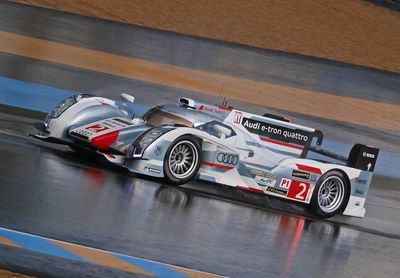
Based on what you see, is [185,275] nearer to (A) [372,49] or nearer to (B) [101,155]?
(B) [101,155]

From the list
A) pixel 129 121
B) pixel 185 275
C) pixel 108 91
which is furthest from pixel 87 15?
pixel 185 275

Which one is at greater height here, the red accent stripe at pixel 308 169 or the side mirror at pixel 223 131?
the side mirror at pixel 223 131

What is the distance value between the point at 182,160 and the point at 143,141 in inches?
21.0

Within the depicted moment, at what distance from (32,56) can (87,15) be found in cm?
418

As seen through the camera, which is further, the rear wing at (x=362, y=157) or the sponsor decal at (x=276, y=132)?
the rear wing at (x=362, y=157)

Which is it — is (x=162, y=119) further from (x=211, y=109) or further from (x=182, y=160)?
(x=182, y=160)

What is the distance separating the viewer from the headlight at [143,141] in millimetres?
10531

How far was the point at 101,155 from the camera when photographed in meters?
10.7

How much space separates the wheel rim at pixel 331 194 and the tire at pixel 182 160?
1.73m

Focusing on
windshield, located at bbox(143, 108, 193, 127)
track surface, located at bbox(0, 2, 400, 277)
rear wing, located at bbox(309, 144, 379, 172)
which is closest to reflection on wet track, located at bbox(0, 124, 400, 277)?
track surface, located at bbox(0, 2, 400, 277)

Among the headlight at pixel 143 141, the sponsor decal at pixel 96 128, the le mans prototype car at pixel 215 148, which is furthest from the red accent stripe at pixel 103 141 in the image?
the headlight at pixel 143 141

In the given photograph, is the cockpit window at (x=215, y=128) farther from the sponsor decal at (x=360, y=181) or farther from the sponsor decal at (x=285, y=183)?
the sponsor decal at (x=360, y=181)

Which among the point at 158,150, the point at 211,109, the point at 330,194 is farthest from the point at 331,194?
the point at 158,150

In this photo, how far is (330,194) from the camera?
1175cm
